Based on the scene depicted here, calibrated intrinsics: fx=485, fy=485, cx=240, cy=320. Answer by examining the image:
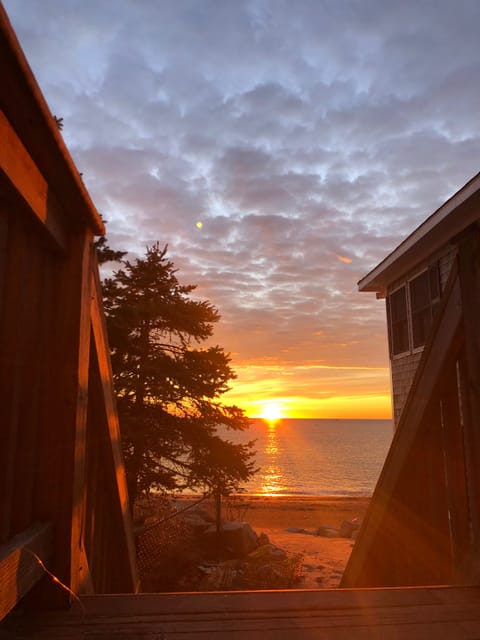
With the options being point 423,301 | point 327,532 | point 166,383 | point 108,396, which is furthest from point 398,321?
point 327,532

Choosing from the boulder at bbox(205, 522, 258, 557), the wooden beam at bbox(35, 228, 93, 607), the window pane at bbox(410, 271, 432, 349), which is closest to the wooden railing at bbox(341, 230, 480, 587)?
the wooden beam at bbox(35, 228, 93, 607)

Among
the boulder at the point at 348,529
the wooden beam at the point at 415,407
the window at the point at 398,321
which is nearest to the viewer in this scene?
the wooden beam at the point at 415,407

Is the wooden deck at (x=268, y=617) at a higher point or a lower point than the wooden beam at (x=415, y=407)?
lower

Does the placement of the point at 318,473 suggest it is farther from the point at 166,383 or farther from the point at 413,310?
the point at 413,310

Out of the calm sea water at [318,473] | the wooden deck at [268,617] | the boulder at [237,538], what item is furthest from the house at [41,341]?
the calm sea water at [318,473]

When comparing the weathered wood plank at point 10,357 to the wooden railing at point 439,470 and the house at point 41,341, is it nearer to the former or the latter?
the house at point 41,341

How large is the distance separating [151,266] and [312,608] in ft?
49.9

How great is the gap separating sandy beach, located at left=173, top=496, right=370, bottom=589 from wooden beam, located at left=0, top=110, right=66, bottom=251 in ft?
46.8

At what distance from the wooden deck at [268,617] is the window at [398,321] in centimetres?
1083

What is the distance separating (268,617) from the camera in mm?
1793

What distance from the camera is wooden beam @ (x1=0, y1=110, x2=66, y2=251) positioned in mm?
1362

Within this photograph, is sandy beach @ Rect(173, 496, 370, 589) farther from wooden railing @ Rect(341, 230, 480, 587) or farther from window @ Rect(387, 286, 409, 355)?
wooden railing @ Rect(341, 230, 480, 587)

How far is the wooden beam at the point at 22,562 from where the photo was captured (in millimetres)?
1389

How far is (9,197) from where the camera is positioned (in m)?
1.50
